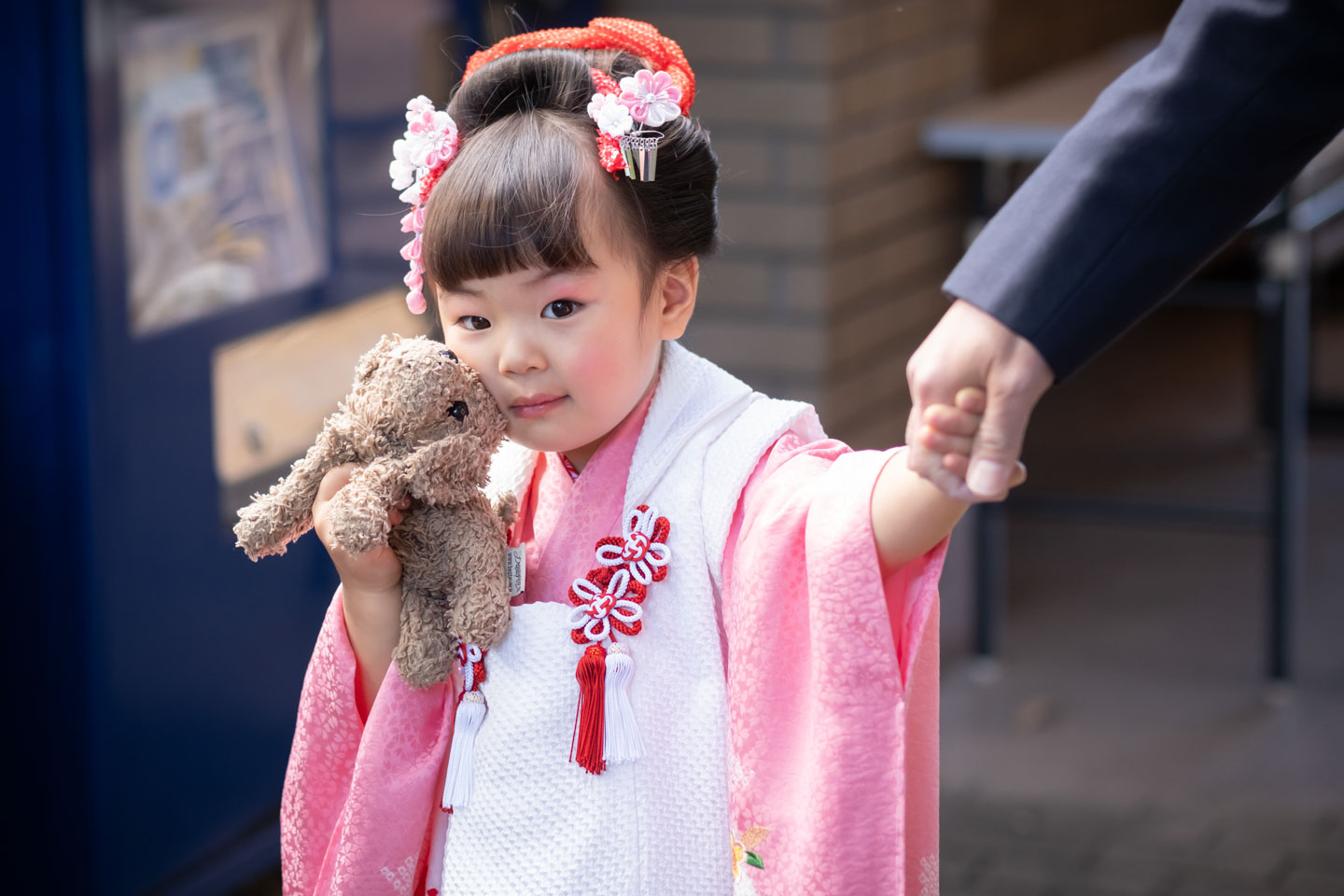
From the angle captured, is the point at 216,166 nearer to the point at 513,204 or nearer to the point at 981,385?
the point at 513,204

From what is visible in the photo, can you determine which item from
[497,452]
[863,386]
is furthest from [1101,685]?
[497,452]

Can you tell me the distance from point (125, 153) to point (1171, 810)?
2.43m

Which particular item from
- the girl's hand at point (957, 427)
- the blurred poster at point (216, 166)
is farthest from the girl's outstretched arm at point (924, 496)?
the blurred poster at point (216, 166)

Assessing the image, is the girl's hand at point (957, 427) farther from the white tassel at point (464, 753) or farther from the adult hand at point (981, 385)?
the white tassel at point (464, 753)

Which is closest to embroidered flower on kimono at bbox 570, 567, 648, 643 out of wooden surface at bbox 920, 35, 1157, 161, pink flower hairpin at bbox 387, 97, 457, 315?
pink flower hairpin at bbox 387, 97, 457, 315

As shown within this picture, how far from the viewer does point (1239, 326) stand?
307 inches

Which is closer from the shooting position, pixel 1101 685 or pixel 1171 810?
pixel 1171 810

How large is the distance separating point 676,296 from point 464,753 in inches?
19.0

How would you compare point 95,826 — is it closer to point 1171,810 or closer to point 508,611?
point 508,611

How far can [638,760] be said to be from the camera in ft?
4.84

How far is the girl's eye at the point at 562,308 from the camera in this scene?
4.81 ft

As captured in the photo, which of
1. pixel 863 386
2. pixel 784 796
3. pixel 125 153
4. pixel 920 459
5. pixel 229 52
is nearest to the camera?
pixel 920 459

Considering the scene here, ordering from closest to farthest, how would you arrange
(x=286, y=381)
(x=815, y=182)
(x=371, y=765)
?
(x=371, y=765) < (x=286, y=381) < (x=815, y=182)

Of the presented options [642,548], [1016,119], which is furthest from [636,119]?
[1016,119]
